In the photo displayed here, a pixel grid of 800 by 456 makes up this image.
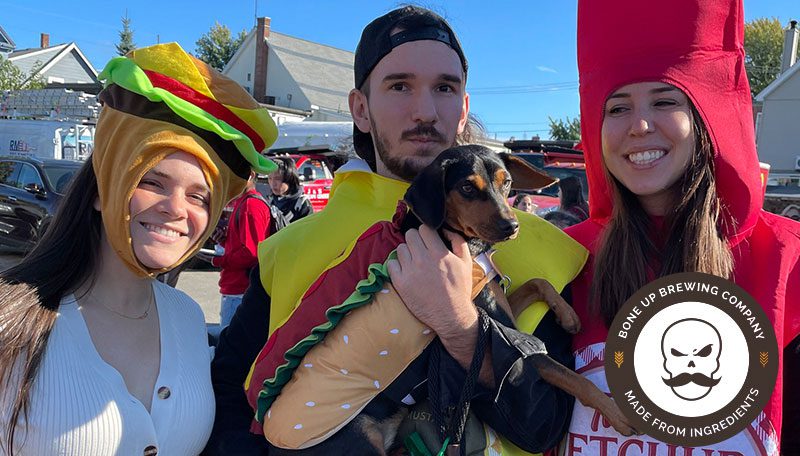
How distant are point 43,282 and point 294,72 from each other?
35475 mm

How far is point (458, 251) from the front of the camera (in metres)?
1.90

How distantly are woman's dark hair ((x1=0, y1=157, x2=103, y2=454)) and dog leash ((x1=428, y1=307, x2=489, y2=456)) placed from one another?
1083mm

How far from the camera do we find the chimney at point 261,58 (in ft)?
122

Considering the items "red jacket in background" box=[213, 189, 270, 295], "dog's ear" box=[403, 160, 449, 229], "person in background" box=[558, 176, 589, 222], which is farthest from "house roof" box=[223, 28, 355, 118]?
"dog's ear" box=[403, 160, 449, 229]

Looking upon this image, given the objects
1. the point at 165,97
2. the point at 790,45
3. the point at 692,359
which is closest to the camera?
the point at 692,359

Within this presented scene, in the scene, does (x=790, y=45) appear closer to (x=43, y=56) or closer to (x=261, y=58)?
(x=261, y=58)

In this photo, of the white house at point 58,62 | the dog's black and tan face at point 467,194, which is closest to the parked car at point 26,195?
the dog's black and tan face at point 467,194

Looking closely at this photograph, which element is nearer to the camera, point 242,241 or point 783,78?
point 242,241

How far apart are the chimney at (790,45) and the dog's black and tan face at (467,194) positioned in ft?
118

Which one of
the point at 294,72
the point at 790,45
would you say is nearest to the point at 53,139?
the point at 294,72

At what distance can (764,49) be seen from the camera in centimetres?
5081

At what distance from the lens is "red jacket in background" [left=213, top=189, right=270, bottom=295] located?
17.7 feet

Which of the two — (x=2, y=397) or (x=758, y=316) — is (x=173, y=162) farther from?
(x=758, y=316)

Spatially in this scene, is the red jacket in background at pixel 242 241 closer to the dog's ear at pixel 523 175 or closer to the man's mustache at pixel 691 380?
the dog's ear at pixel 523 175
